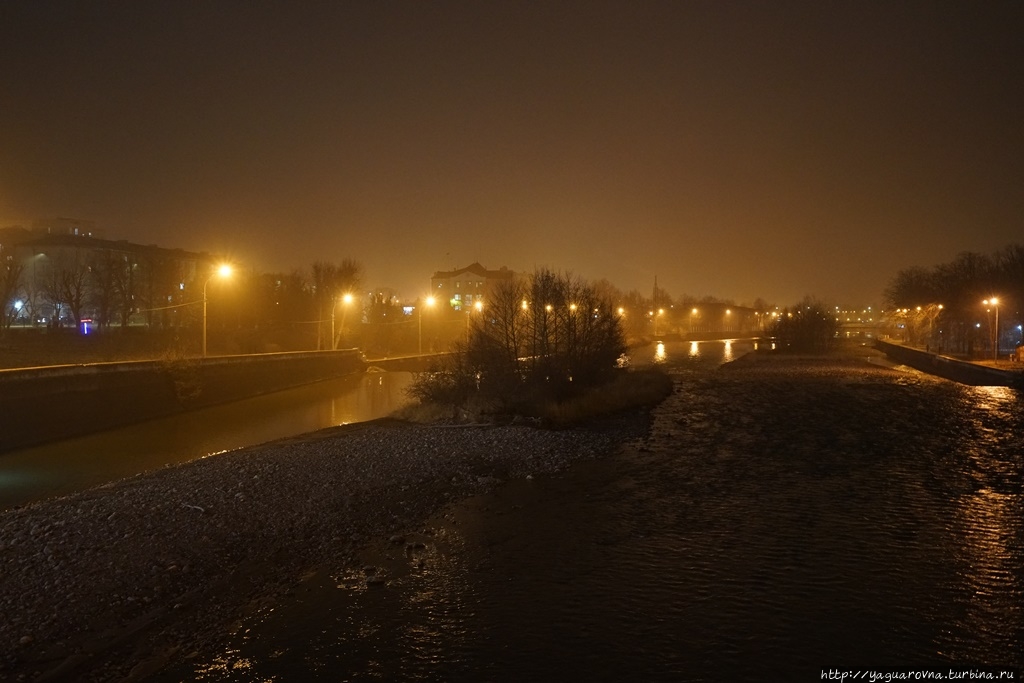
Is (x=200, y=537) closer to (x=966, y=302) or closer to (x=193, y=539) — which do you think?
(x=193, y=539)

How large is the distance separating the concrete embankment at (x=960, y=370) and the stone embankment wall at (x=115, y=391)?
43115 millimetres

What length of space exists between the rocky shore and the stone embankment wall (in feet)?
35.4

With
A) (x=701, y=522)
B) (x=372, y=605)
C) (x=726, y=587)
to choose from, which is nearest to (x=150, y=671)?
(x=372, y=605)

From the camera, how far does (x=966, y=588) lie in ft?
37.5

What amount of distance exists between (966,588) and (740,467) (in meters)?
9.93

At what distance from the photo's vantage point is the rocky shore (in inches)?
378

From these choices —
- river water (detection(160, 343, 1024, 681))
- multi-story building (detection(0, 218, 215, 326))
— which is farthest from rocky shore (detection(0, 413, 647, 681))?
multi-story building (detection(0, 218, 215, 326))

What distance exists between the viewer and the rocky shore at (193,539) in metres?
9.61

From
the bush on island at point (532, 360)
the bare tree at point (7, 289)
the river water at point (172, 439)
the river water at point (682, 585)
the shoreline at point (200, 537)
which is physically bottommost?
the river water at point (172, 439)

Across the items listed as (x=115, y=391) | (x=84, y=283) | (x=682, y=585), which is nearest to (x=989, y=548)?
(x=682, y=585)

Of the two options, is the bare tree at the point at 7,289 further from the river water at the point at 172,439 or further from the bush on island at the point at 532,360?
the bush on island at the point at 532,360

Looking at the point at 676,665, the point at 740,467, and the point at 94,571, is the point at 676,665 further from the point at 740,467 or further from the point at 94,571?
the point at 740,467

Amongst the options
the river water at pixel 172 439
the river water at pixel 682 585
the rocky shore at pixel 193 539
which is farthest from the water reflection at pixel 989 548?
the river water at pixel 172 439

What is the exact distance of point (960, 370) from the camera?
57.3m
